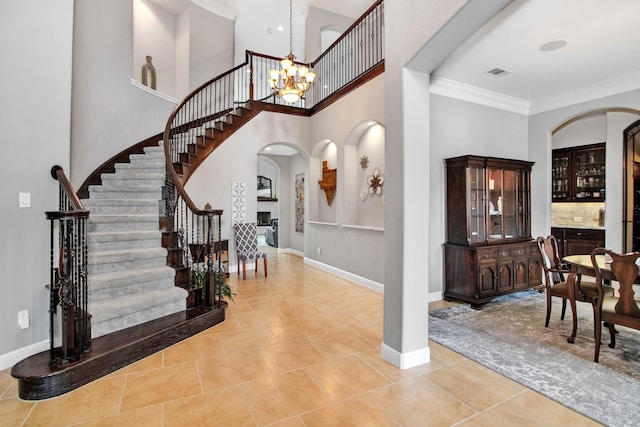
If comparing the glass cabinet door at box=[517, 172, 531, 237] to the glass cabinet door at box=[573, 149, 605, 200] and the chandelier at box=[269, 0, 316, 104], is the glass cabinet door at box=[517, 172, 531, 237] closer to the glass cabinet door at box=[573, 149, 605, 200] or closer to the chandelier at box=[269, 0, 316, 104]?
the glass cabinet door at box=[573, 149, 605, 200]

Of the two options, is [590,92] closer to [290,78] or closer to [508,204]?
[508,204]

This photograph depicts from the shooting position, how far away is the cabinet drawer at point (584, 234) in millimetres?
5852

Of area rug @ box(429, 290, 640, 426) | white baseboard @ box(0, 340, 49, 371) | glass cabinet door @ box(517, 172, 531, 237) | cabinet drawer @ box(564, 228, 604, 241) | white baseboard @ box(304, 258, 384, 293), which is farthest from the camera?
cabinet drawer @ box(564, 228, 604, 241)

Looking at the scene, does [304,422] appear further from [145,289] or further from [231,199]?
[231,199]

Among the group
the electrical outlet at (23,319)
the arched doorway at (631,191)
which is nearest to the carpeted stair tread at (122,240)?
the electrical outlet at (23,319)

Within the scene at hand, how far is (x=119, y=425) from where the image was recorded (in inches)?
76.4

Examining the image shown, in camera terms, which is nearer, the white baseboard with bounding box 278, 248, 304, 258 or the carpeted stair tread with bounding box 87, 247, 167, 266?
the carpeted stair tread with bounding box 87, 247, 167, 266

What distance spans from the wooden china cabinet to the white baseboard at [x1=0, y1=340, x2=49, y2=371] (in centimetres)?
478

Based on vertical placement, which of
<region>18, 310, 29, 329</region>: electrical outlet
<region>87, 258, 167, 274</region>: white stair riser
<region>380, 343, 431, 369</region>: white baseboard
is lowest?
<region>380, 343, 431, 369</region>: white baseboard

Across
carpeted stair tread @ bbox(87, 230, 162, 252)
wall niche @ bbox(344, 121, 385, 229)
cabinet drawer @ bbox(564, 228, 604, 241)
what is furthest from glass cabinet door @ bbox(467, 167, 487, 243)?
carpeted stair tread @ bbox(87, 230, 162, 252)

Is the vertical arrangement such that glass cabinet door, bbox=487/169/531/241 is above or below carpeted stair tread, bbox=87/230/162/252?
above

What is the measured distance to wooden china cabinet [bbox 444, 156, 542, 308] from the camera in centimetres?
429

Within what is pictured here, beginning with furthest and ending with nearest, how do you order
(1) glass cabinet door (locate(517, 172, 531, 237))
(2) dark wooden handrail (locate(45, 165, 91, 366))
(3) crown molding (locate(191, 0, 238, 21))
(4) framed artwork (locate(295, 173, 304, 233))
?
(4) framed artwork (locate(295, 173, 304, 233))
(3) crown molding (locate(191, 0, 238, 21))
(1) glass cabinet door (locate(517, 172, 531, 237))
(2) dark wooden handrail (locate(45, 165, 91, 366))

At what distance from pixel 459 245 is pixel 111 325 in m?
4.28
